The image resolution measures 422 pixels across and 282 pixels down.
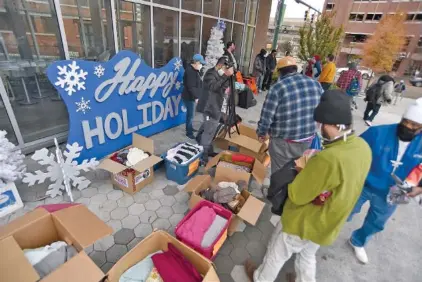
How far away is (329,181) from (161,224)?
1991mm

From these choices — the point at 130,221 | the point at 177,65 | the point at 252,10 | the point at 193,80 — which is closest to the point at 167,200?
the point at 130,221

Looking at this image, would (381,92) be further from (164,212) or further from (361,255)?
(164,212)

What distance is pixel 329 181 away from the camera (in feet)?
4.16

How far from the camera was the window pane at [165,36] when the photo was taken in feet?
16.5

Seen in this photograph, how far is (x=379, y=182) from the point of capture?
1986 millimetres

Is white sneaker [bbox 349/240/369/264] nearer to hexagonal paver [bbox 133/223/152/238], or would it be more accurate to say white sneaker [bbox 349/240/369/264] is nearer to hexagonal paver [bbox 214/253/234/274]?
hexagonal paver [bbox 214/253/234/274]

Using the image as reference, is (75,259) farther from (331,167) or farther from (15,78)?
(15,78)

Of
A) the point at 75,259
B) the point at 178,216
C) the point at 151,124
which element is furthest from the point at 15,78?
the point at 75,259

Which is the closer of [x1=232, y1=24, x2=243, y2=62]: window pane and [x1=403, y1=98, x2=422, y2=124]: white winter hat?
[x1=403, y1=98, x2=422, y2=124]: white winter hat

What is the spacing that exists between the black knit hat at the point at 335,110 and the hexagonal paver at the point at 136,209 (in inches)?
91.2

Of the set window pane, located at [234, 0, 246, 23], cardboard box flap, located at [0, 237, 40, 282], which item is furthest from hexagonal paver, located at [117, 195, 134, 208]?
window pane, located at [234, 0, 246, 23]

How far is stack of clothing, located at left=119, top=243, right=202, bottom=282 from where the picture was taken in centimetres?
160

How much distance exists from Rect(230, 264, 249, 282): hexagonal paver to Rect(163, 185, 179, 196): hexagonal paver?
1299 mm

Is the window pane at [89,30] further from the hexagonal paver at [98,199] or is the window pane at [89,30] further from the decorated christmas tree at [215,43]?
the decorated christmas tree at [215,43]
